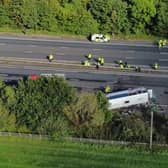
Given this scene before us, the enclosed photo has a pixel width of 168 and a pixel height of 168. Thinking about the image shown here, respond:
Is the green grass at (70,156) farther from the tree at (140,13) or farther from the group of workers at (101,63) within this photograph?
the tree at (140,13)

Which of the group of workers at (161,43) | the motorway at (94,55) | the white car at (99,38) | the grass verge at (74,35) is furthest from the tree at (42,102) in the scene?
the grass verge at (74,35)

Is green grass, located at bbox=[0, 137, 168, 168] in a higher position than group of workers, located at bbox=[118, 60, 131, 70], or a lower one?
higher

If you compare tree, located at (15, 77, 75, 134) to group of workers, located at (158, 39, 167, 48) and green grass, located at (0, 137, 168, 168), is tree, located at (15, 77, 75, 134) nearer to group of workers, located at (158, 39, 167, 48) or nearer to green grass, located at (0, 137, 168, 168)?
green grass, located at (0, 137, 168, 168)

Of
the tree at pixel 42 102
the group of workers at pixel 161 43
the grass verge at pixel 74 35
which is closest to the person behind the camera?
the tree at pixel 42 102

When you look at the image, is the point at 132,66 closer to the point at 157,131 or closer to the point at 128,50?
the point at 128,50

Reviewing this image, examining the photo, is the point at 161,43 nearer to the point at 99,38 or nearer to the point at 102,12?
the point at 99,38

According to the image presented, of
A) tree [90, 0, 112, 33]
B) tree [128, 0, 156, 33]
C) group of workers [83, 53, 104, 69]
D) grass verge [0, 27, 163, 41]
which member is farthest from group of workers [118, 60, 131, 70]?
tree [90, 0, 112, 33]
